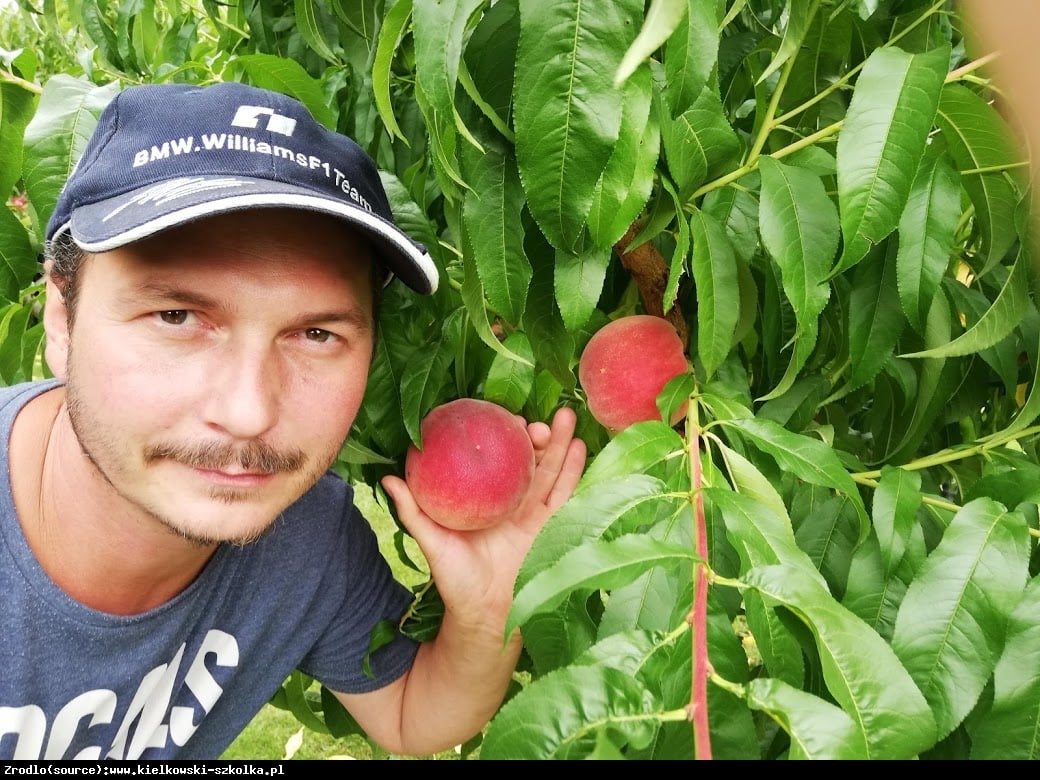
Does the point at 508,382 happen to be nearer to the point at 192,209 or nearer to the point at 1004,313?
the point at 192,209

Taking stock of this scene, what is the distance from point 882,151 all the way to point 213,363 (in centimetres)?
69

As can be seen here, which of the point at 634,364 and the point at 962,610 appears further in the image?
the point at 634,364

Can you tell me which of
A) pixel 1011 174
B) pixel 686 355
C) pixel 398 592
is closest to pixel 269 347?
pixel 686 355

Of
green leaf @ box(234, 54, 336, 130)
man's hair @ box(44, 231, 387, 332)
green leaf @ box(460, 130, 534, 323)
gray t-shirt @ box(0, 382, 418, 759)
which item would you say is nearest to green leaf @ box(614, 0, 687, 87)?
green leaf @ box(460, 130, 534, 323)

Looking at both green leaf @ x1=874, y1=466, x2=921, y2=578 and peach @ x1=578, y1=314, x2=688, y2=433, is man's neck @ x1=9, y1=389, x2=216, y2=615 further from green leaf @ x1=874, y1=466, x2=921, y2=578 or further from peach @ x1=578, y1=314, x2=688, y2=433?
green leaf @ x1=874, y1=466, x2=921, y2=578

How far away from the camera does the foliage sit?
0.56 meters

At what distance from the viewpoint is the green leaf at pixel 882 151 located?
695 mm

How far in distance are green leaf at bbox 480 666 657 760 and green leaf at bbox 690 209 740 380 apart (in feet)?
1.49

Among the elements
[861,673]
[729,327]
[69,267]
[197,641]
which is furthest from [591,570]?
[197,641]

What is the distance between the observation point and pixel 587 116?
2.03 feet

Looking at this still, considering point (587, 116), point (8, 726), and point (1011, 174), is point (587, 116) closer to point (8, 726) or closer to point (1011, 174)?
point (1011, 174)

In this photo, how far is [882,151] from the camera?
27.4 inches

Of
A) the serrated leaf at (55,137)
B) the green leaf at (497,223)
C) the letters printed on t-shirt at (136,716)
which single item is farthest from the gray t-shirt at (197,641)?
the green leaf at (497,223)

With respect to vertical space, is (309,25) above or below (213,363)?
above
